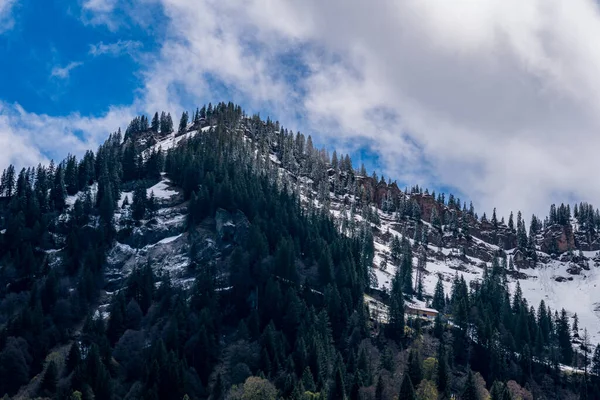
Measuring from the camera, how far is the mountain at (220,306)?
9919 centimetres

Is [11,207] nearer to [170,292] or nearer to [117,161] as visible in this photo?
[117,161]

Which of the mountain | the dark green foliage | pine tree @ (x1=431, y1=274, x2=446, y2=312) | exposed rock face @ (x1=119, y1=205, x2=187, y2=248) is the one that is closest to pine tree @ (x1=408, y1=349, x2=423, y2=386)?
the mountain

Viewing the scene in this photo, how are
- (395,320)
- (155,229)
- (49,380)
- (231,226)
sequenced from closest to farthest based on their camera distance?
(49,380)
(395,320)
(231,226)
(155,229)

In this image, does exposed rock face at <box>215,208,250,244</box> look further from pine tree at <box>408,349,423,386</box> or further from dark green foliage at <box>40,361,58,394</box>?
dark green foliage at <box>40,361,58,394</box>

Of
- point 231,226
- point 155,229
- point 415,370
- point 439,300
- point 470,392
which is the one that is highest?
point 231,226

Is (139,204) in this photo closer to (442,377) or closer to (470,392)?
(442,377)

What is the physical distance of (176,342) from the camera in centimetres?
10600

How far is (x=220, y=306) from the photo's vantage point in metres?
121

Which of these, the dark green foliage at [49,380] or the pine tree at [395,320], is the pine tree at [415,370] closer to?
the pine tree at [395,320]

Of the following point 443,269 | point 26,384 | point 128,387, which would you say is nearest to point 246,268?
point 128,387

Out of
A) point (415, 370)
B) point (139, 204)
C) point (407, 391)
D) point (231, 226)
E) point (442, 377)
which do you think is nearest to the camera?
point (407, 391)

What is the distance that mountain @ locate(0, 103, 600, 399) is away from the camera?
9919 cm

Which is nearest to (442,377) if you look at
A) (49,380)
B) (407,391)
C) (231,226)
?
(407,391)

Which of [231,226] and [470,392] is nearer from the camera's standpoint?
[470,392]
